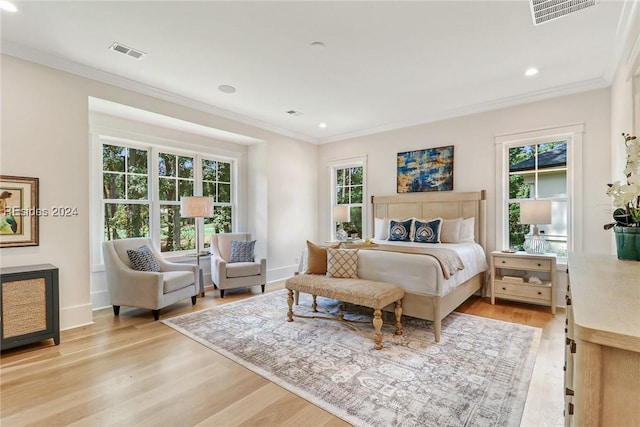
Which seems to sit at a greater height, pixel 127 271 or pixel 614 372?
pixel 614 372

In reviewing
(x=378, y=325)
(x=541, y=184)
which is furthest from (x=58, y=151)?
(x=541, y=184)

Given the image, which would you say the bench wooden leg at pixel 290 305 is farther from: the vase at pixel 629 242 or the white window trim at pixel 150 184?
the vase at pixel 629 242

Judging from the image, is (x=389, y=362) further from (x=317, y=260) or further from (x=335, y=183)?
(x=335, y=183)

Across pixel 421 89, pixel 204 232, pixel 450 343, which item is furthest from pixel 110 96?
pixel 450 343

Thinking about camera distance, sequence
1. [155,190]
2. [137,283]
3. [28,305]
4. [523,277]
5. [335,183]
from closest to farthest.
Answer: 1. [28,305]
2. [137,283]
3. [523,277]
4. [155,190]
5. [335,183]

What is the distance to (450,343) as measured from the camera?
9.23 feet

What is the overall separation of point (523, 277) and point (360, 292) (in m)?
2.63

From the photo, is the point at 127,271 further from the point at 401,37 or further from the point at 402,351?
the point at 401,37

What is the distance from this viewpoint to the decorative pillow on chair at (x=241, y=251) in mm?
4777

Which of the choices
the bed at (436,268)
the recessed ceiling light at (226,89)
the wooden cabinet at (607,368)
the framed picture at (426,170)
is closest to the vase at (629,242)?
the wooden cabinet at (607,368)

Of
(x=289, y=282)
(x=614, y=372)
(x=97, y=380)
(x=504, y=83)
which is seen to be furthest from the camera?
(x=504, y=83)

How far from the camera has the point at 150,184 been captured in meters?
4.54

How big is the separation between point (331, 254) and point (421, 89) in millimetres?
2379

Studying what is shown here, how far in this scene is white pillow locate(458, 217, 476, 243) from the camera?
4.31 meters
